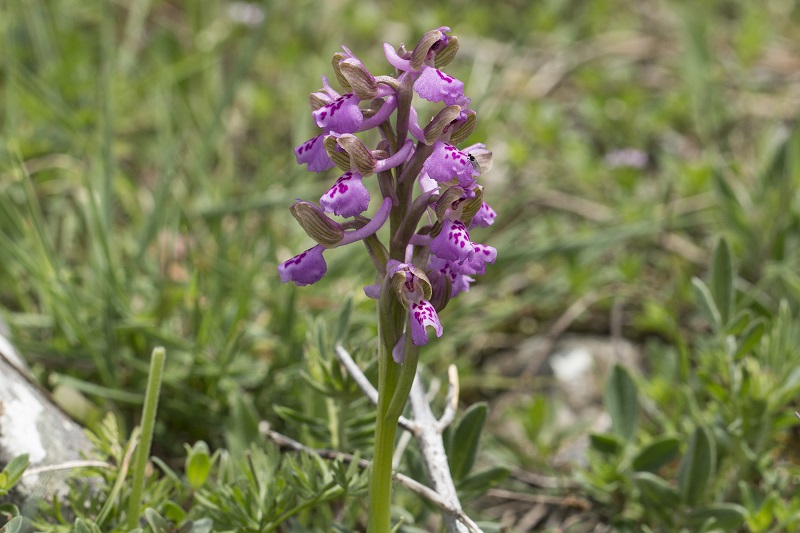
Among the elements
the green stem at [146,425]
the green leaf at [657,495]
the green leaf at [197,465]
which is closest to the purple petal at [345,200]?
the green stem at [146,425]

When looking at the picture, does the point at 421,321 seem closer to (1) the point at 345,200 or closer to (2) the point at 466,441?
(1) the point at 345,200

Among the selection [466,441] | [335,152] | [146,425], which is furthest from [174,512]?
[335,152]

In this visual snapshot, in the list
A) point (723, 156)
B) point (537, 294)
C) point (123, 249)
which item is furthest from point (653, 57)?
point (123, 249)

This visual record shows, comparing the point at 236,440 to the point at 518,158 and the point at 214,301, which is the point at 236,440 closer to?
the point at 214,301

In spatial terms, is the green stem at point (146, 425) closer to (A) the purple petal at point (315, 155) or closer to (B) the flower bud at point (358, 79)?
(A) the purple petal at point (315, 155)

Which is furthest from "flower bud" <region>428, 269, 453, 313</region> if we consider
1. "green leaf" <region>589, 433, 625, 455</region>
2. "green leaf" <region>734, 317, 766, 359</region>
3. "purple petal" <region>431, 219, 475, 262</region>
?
"green leaf" <region>734, 317, 766, 359</region>

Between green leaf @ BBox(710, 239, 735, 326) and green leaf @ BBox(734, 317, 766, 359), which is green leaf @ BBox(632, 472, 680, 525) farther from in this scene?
green leaf @ BBox(710, 239, 735, 326)
